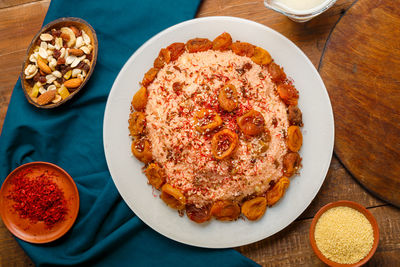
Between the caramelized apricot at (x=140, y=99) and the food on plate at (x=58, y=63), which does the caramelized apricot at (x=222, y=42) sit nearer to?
the caramelized apricot at (x=140, y=99)

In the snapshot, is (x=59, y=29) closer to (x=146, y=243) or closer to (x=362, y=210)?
(x=146, y=243)

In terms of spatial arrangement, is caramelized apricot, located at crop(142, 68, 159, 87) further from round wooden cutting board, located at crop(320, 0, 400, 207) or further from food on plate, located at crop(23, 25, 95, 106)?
round wooden cutting board, located at crop(320, 0, 400, 207)

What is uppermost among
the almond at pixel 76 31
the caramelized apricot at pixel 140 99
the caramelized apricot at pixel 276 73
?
the caramelized apricot at pixel 276 73

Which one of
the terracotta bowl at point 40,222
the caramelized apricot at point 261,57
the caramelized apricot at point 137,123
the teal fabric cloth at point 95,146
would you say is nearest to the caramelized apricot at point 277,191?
the teal fabric cloth at point 95,146

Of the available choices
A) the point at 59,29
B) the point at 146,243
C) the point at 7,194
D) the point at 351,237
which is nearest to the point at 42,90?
the point at 59,29

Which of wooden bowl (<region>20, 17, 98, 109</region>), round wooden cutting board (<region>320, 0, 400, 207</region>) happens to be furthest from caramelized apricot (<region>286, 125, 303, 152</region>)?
wooden bowl (<region>20, 17, 98, 109</region>)

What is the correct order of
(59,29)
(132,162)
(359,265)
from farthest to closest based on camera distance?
(59,29) → (132,162) → (359,265)
